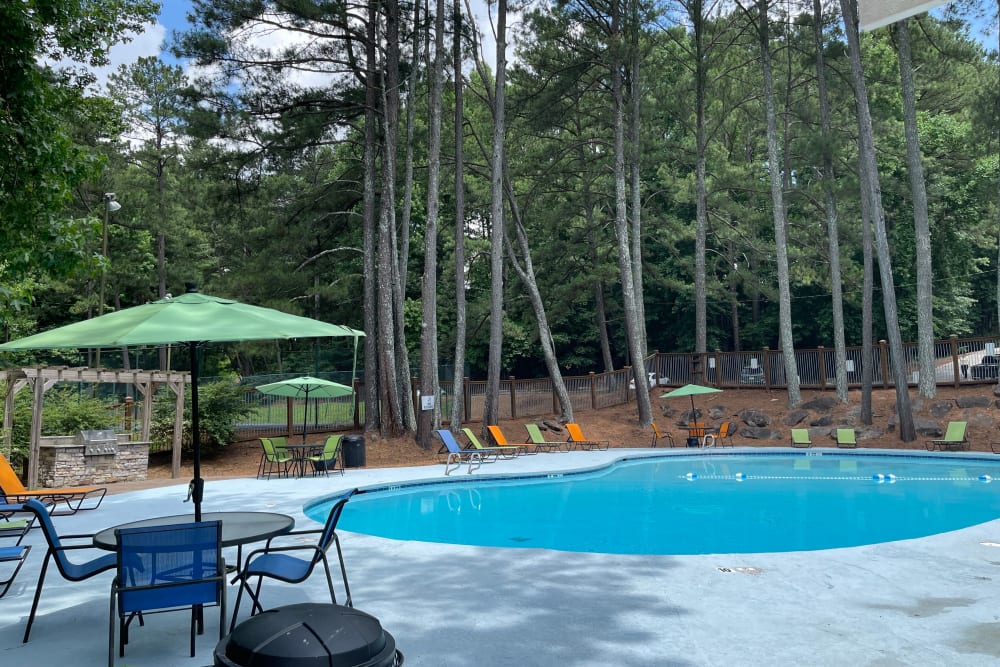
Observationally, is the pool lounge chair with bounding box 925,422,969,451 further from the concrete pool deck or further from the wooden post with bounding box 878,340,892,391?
the concrete pool deck

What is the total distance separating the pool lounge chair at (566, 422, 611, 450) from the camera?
63.6ft

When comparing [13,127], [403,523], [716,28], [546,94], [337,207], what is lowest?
[403,523]

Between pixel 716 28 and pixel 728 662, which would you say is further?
pixel 716 28

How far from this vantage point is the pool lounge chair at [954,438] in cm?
1664

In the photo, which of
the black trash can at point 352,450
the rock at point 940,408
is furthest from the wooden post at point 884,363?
the black trash can at point 352,450

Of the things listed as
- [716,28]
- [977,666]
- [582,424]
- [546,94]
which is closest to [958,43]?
[716,28]

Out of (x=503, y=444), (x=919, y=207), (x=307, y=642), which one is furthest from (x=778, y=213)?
(x=307, y=642)

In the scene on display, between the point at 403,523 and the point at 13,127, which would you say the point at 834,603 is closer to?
the point at 403,523

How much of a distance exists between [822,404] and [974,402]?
3613 millimetres

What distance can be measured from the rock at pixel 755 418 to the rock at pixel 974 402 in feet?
15.2

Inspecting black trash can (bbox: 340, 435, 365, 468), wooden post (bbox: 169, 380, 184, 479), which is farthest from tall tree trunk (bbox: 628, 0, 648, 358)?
wooden post (bbox: 169, 380, 184, 479)

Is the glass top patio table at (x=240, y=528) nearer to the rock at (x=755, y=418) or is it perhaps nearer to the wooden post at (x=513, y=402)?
the wooden post at (x=513, y=402)

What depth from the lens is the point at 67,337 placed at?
484 cm

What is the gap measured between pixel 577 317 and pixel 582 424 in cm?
1230
